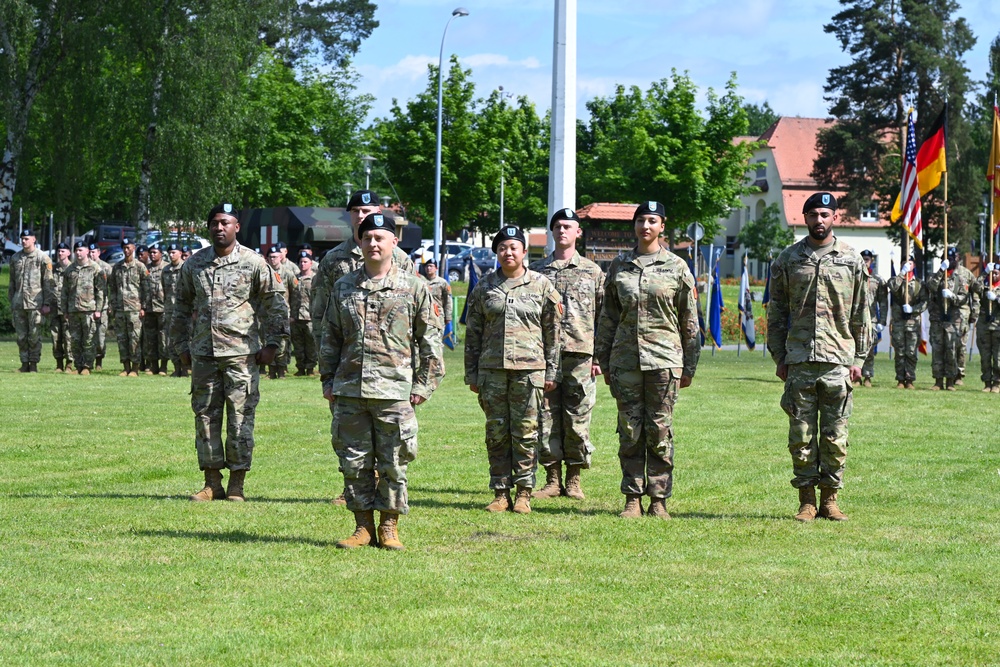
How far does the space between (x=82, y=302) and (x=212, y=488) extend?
15.4 meters

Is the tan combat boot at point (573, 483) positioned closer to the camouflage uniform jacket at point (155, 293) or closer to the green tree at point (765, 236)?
the camouflage uniform jacket at point (155, 293)

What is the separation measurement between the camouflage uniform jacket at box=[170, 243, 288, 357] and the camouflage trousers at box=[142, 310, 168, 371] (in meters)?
14.5

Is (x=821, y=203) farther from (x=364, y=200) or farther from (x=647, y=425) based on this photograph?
(x=364, y=200)

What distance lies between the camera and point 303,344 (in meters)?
25.6

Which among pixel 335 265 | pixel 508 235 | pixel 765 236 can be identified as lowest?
pixel 335 265

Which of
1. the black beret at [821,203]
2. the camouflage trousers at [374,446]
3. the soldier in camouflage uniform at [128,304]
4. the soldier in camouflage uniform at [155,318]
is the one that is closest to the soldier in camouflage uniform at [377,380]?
the camouflage trousers at [374,446]

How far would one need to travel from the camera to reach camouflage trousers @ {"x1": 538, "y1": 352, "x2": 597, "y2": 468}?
11.5 meters

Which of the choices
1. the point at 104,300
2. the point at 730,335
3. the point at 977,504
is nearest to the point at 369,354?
the point at 977,504

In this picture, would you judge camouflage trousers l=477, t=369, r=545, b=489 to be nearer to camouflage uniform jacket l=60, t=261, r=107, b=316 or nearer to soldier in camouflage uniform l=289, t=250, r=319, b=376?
soldier in camouflage uniform l=289, t=250, r=319, b=376

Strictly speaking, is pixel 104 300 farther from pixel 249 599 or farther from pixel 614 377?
pixel 249 599

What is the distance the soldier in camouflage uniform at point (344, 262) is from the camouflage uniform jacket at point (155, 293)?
14742 mm

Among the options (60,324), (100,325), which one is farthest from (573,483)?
(60,324)

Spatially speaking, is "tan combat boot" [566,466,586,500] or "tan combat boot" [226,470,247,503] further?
"tan combat boot" [566,466,586,500]

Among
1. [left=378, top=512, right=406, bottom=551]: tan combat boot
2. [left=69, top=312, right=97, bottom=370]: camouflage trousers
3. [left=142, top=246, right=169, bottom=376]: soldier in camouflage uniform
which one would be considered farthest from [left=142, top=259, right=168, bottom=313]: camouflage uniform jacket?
[left=378, top=512, right=406, bottom=551]: tan combat boot
